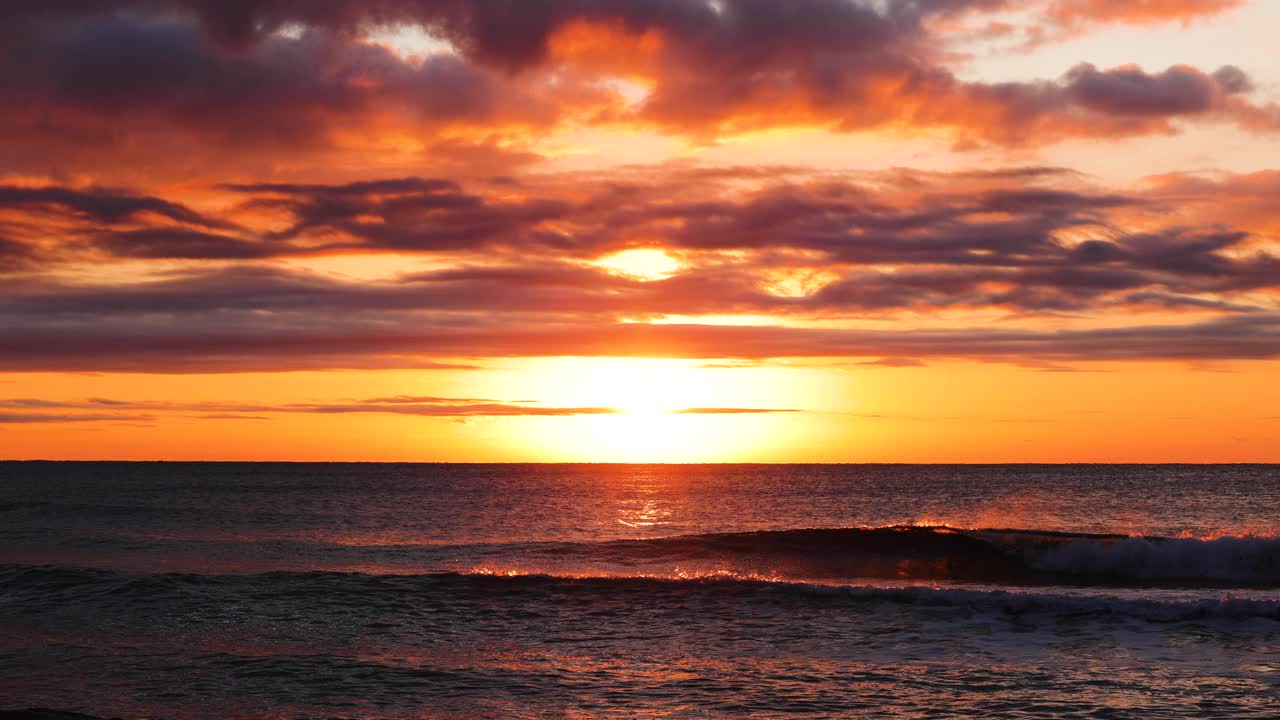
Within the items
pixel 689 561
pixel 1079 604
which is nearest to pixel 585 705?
pixel 1079 604

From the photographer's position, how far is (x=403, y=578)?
30047mm

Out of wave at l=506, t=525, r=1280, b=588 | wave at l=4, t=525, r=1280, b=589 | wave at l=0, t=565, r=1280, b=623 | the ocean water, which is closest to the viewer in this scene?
the ocean water

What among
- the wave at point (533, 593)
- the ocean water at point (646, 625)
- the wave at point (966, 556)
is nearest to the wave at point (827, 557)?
the wave at point (966, 556)

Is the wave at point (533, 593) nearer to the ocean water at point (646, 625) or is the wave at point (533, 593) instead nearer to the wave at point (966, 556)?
the ocean water at point (646, 625)

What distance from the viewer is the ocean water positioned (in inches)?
640

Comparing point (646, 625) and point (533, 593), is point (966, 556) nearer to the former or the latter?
point (533, 593)

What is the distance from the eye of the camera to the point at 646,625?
75.2 feet

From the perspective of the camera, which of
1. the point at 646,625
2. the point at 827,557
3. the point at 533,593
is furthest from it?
the point at 827,557

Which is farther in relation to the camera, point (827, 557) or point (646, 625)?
point (827, 557)

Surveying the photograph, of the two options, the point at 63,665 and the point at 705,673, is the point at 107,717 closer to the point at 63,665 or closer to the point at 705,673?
the point at 63,665

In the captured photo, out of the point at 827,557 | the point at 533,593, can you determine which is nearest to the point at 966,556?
the point at 827,557

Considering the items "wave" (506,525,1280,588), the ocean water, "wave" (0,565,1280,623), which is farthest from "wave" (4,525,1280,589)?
"wave" (0,565,1280,623)

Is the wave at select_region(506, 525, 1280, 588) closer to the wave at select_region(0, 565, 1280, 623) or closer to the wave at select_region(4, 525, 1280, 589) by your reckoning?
the wave at select_region(4, 525, 1280, 589)

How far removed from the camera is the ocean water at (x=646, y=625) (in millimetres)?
16266
